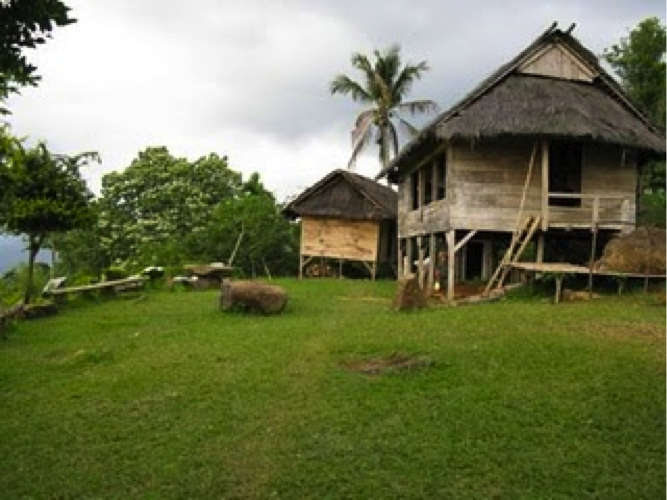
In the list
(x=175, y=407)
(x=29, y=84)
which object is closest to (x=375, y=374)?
(x=175, y=407)

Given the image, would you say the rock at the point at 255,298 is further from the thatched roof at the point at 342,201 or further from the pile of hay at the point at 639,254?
the thatched roof at the point at 342,201

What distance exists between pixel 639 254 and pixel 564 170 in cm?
550

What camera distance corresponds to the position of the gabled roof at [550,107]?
17.0 meters

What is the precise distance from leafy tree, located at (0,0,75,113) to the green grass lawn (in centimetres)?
341

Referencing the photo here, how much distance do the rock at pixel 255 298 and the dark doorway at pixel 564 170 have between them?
28.8 ft

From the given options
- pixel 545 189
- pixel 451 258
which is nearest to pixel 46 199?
pixel 451 258

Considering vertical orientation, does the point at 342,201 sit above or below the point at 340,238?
above

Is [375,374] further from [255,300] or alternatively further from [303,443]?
[255,300]

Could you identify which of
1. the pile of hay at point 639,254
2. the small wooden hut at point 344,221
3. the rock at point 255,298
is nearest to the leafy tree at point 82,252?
the small wooden hut at point 344,221

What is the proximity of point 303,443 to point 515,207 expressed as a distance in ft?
41.9

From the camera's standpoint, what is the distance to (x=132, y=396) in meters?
8.99

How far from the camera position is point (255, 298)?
15.3m

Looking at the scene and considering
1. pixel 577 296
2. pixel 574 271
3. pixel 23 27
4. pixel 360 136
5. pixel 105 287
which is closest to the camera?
pixel 23 27

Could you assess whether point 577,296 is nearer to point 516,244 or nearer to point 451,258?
point 516,244
